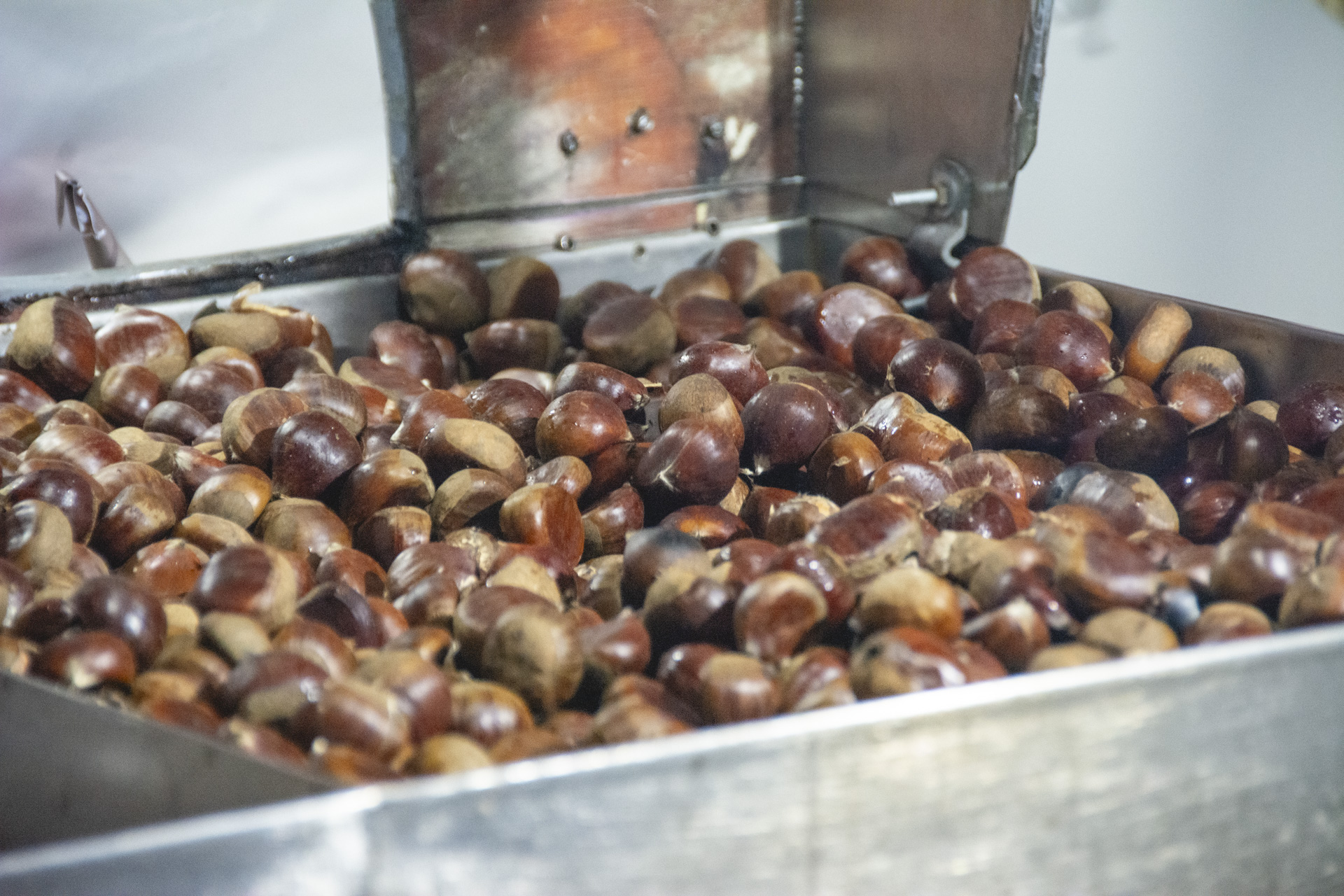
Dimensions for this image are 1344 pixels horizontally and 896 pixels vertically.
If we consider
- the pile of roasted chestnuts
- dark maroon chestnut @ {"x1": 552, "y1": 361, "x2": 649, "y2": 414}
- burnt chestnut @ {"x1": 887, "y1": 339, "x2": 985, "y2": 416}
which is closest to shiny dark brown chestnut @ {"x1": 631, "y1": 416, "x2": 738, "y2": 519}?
the pile of roasted chestnuts

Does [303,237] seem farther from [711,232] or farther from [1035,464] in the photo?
[1035,464]

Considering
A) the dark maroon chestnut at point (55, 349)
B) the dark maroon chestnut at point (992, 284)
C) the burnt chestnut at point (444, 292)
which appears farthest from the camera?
the burnt chestnut at point (444, 292)

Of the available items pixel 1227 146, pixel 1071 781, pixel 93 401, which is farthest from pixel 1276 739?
pixel 1227 146

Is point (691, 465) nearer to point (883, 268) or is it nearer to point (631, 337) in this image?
point (631, 337)

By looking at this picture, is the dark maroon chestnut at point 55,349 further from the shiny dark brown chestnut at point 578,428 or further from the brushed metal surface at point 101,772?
the brushed metal surface at point 101,772

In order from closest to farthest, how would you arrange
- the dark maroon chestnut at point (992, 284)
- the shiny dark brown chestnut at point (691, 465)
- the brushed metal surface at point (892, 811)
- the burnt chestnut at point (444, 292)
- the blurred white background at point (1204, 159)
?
the brushed metal surface at point (892, 811) → the shiny dark brown chestnut at point (691, 465) → the dark maroon chestnut at point (992, 284) → the burnt chestnut at point (444, 292) → the blurred white background at point (1204, 159)

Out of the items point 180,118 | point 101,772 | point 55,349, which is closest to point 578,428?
point 101,772

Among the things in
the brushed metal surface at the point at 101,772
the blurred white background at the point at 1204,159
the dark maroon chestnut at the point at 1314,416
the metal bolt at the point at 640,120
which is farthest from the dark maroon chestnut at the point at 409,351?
the blurred white background at the point at 1204,159
